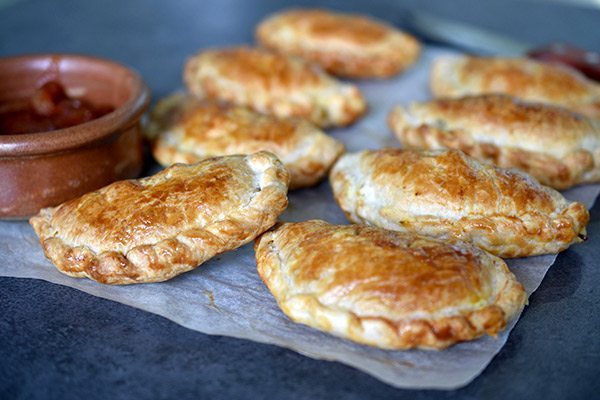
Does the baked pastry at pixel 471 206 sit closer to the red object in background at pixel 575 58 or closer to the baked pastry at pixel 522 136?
the baked pastry at pixel 522 136

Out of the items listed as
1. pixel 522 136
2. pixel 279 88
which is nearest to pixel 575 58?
pixel 522 136

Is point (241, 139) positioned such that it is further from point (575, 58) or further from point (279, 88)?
point (575, 58)

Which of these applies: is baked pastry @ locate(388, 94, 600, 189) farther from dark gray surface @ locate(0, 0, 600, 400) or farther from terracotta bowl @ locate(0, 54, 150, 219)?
terracotta bowl @ locate(0, 54, 150, 219)

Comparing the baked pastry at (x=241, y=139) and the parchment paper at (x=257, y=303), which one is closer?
the parchment paper at (x=257, y=303)

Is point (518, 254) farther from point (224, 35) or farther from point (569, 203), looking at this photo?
point (224, 35)

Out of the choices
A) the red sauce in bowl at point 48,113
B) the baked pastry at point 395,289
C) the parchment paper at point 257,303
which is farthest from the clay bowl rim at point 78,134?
the baked pastry at point 395,289

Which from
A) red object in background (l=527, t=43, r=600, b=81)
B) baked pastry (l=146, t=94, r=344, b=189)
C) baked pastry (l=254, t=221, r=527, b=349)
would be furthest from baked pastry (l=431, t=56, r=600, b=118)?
baked pastry (l=254, t=221, r=527, b=349)
